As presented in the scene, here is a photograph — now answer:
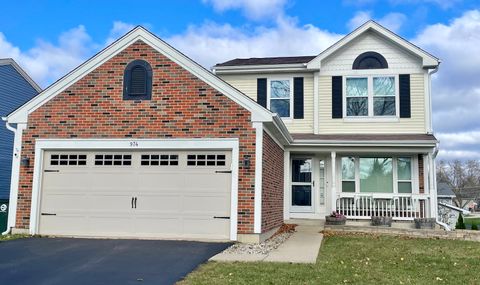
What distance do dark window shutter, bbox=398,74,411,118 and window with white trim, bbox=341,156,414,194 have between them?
1.56 m

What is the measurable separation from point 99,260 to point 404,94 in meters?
11.6

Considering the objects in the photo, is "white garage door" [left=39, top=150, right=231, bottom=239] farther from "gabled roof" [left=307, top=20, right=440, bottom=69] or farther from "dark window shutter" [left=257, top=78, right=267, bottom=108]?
"gabled roof" [left=307, top=20, right=440, bottom=69]

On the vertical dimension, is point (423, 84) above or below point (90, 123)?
above

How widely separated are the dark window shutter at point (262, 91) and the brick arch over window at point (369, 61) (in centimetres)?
319

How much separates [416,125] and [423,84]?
4.72ft

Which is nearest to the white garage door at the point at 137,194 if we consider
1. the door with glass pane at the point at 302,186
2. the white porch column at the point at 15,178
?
the white porch column at the point at 15,178

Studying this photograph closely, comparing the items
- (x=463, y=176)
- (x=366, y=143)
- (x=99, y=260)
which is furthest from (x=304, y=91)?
(x=463, y=176)

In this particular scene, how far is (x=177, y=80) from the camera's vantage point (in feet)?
37.2

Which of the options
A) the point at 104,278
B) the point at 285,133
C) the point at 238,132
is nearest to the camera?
the point at 104,278

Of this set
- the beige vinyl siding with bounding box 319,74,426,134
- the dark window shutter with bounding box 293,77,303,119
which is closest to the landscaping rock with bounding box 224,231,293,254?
the beige vinyl siding with bounding box 319,74,426,134

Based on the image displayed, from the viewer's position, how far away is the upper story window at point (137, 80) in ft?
37.7

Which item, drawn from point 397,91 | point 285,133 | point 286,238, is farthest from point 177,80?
point 397,91

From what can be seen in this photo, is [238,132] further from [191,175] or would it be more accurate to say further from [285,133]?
[285,133]

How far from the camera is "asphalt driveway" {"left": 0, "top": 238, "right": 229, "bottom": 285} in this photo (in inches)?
268
